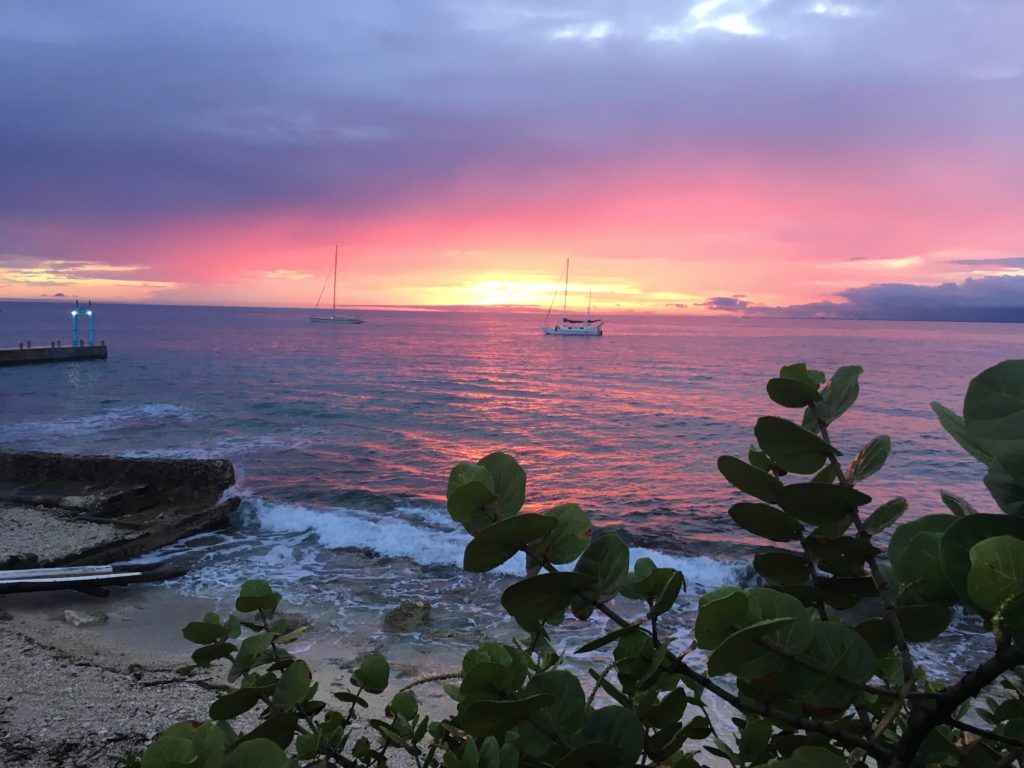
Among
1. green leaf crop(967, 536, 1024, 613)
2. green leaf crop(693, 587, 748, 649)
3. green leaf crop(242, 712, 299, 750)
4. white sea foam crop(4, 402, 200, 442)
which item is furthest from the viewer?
white sea foam crop(4, 402, 200, 442)

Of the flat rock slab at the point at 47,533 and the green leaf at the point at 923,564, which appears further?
the flat rock slab at the point at 47,533

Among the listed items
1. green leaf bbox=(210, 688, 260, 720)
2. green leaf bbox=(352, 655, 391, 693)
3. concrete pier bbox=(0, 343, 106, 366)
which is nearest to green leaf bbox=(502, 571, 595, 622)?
green leaf bbox=(210, 688, 260, 720)

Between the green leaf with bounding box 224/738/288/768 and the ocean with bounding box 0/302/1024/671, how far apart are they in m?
9.76

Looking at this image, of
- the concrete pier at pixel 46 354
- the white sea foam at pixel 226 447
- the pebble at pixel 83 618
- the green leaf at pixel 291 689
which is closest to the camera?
the green leaf at pixel 291 689

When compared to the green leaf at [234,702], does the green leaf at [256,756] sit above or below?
above

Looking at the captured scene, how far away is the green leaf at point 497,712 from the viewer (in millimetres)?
730

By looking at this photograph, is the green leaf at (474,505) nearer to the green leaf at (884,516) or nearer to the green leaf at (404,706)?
the green leaf at (884,516)

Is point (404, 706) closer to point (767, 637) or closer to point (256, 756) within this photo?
point (256, 756)

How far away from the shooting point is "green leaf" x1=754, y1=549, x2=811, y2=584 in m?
1.05

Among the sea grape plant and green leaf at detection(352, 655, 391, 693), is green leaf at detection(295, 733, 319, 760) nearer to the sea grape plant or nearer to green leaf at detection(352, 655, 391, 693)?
the sea grape plant

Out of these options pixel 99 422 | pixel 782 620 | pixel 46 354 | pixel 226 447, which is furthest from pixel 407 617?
pixel 46 354

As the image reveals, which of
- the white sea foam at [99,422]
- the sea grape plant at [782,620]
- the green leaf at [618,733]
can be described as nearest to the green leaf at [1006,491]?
the sea grape plant at [782,620]

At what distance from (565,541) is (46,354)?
6347cm

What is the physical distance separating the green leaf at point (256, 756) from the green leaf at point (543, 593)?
0.89ft
